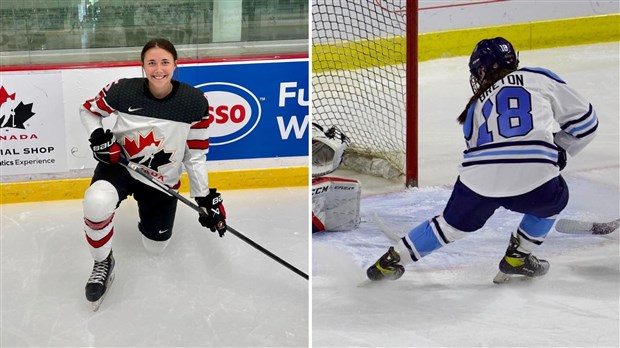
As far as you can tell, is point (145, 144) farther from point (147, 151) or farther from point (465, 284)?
point (465, 284)

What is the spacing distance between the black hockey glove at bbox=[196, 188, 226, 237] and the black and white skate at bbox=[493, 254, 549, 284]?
0.72 meters

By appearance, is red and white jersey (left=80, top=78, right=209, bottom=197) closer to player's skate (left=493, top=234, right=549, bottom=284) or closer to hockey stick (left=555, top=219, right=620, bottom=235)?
player's skate (left=493, top=234, right=549, bottom=284)

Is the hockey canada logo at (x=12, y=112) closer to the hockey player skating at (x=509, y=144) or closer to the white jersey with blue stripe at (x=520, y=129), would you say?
the hockey player skating at (x=509, y=144)

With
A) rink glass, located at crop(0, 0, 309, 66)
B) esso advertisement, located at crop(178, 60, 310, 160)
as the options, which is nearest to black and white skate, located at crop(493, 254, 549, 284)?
esso advertisement, located at crop(178, 60, 310, 160)

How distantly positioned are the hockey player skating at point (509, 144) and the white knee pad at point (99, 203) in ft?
2.58

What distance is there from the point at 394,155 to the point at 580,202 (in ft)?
2.24

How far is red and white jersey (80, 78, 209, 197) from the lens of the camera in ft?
7.78

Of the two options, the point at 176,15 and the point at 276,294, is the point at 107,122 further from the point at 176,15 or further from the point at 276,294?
the point at 276,294

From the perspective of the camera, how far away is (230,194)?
307 centimetres

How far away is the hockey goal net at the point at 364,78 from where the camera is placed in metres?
3.18

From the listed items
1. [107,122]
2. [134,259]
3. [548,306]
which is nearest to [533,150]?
[548,306]

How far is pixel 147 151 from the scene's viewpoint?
2.40 m

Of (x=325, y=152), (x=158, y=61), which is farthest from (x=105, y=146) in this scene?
(x=325, y=152)

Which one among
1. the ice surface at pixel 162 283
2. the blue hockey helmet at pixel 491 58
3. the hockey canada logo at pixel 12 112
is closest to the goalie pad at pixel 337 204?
the ice surface at pixel 162 283
